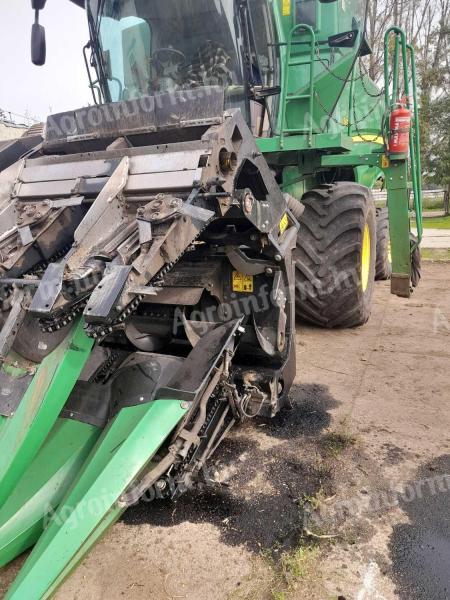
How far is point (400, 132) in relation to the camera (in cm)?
408

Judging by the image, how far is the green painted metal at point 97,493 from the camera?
1642 millimetres

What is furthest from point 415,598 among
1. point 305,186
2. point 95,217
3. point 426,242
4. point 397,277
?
point 426,242

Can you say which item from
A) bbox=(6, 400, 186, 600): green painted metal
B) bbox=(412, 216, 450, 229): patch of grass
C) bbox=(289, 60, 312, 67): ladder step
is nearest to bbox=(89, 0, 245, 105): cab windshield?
bbox=(289, 60, 312, 67): ladder step

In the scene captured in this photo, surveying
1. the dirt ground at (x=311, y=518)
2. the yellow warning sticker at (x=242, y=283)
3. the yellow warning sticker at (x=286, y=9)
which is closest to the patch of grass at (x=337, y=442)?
the dirt ground at (x=311, y=518)

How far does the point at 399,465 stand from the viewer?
8.82 feet

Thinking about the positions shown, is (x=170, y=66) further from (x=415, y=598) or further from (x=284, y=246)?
(x=415, y=598)

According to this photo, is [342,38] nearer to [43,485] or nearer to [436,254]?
[43,485]

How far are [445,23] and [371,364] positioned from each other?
2090 centimetres

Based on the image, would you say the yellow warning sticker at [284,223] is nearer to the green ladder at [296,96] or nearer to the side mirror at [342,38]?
the green ladder at [296,96]

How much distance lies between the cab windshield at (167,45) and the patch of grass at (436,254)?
6115 millimetres

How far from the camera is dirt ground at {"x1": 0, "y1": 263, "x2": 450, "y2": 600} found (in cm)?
192

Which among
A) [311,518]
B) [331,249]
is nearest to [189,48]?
[331,249]

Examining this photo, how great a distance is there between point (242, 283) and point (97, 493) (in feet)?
4.82

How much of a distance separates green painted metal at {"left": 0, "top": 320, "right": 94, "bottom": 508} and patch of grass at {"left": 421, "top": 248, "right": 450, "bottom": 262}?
786 cm
